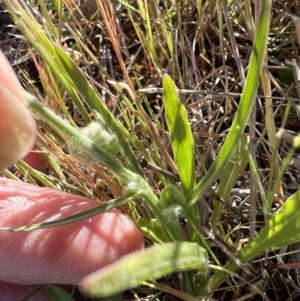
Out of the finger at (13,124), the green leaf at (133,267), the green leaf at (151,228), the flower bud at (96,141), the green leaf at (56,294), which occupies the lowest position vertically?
the green leaf at (56,294)

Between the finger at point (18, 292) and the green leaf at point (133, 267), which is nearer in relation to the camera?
the green leaf at point (133, 267)

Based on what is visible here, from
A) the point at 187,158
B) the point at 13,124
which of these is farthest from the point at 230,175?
the point at 13,124

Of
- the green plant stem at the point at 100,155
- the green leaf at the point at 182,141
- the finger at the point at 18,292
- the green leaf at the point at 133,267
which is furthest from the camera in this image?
the finger at the point at 18,292

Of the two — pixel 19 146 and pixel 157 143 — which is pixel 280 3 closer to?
pixel 157 143

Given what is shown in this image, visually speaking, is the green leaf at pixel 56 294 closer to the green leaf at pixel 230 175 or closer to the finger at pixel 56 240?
the finger at pixel 56 240

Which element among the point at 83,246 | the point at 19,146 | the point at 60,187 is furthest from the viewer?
the point at 60,187

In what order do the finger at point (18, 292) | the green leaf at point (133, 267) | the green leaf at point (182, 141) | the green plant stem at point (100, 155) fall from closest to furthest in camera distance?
the green leaf at point (133, 267) → the green plant stem at point (100, 155) → the green leaf at point (182, 141) → the finger at point (18, 292)

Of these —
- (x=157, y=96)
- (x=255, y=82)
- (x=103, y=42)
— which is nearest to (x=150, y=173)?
(x=157, y=96)

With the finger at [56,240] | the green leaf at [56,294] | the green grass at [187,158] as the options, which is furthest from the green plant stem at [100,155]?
the green leaf at [56,294]

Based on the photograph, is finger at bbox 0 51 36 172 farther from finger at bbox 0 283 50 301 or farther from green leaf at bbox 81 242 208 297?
finger at bbox 0 283 50 301
